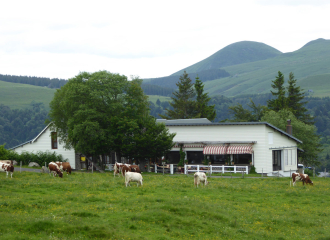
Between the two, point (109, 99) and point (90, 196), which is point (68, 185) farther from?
point (109, 99)

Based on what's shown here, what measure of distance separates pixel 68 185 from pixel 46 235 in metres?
12.5

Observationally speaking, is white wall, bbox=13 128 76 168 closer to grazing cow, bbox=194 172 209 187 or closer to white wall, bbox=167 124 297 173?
white wall, bbox=167 124 297 173

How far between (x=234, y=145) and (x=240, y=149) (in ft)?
4.55

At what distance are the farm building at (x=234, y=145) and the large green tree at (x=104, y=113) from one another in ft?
17.3

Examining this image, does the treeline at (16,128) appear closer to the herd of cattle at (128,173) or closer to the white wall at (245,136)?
the white wall at (245,136)

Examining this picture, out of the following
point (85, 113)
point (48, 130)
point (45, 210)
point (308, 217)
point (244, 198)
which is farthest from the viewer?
point (48, 130)

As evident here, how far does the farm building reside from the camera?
157 ft

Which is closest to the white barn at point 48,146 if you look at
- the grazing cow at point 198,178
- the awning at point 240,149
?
the awning at point 240,149

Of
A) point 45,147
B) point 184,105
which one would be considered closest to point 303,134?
point 184,105

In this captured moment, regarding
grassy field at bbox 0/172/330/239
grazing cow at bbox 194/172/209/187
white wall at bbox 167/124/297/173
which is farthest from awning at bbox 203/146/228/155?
grassy field at bbox 0/172/330/239

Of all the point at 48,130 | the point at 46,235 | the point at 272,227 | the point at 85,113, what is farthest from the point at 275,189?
the point at 48,130

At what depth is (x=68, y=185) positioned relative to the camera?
26.0 meters

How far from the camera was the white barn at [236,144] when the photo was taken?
47.7 metres

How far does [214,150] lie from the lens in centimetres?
4869
